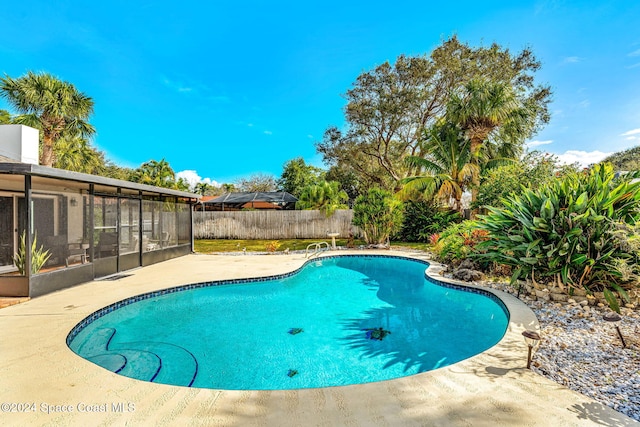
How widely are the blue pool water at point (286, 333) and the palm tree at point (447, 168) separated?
8086mm

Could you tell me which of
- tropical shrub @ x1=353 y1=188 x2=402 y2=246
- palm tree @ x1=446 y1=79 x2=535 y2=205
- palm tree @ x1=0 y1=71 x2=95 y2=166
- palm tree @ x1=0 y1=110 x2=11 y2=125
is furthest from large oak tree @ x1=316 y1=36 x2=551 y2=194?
palm tree @ x1=0 y1=110 x2=11 y2=125

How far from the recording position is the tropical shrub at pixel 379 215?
13477mm

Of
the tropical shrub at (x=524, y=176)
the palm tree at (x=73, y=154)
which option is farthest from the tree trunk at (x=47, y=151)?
the tropical shrub at (x=524, y=176)

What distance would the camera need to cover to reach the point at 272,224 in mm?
18094

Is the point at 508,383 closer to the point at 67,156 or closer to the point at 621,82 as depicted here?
the point at 621,82

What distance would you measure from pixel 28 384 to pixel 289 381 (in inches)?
102

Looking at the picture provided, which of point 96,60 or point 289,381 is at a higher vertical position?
point 96,60

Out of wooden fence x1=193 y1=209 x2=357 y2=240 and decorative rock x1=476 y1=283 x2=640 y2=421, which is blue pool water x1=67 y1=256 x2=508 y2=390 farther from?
wooden fence x1=193 y1=209 x2=357 y2=240

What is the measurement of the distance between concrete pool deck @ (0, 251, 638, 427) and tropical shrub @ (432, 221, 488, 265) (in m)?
5.01

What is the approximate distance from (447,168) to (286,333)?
13431mm

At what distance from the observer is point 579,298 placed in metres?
5.32

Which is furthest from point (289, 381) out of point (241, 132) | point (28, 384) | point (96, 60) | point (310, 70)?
point (241, 132)

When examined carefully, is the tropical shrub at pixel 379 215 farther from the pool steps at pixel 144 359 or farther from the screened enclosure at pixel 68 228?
the pool steps at pixel 144 359

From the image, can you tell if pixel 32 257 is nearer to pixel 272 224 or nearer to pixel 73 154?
pixel 272 224
